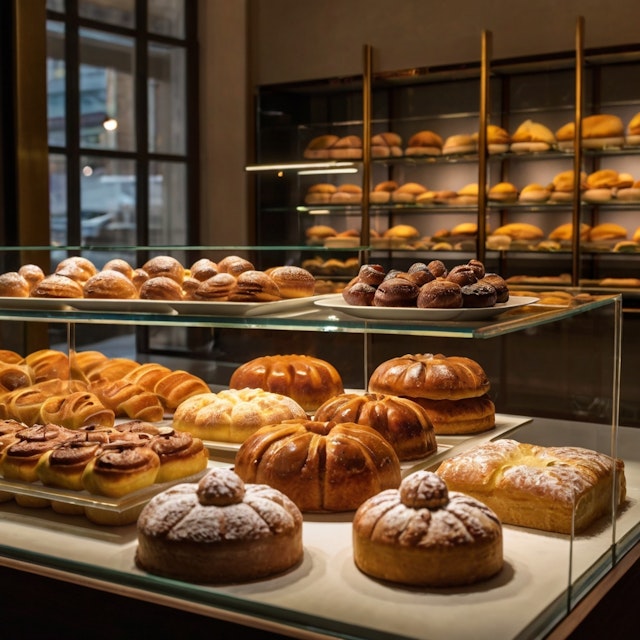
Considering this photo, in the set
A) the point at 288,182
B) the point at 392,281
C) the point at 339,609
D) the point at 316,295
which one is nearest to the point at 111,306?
the point at 316,295

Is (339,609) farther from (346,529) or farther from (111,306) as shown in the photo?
(111,306)

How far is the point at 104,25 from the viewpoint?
581 centimetres

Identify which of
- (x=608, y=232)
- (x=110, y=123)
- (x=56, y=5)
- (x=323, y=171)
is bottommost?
(x=608, y=232)

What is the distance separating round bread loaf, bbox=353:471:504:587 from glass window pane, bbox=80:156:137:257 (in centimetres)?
493

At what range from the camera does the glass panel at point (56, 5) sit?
5.51 m

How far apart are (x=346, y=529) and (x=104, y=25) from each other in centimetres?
516

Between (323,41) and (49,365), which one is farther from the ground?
(323,41)

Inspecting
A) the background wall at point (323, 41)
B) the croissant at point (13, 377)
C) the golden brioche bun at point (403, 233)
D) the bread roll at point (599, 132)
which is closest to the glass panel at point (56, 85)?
the background wall at point (323, 41)

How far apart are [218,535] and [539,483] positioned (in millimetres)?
555

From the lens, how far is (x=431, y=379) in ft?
6.12

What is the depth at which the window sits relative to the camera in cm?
563

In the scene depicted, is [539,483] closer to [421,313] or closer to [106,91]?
[421,313]

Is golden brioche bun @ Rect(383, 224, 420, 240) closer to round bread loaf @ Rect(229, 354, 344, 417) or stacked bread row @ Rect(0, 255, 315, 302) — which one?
round bread loaf @ Rect(229, 354, 344, 417)

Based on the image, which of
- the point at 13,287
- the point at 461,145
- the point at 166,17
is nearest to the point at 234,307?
the point at 13,287
